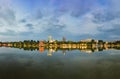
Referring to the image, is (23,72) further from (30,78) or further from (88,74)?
(88,74)

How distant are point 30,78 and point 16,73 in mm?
5206

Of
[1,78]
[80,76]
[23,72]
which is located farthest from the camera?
[23,72]

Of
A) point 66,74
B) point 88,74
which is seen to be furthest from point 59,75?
point 88,74

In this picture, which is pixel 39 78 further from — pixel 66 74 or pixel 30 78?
pixel 66 74

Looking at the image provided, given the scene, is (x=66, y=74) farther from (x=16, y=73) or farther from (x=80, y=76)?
(x=16, y=73)

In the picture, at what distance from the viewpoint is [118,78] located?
141ft

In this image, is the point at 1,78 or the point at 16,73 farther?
the point at 16,73

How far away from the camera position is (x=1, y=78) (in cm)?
4172

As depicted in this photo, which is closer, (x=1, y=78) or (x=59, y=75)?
(x=1, y=78)

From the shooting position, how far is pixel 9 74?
149 feet

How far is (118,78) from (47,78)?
10.7 meters

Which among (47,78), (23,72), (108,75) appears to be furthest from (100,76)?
(23,72)

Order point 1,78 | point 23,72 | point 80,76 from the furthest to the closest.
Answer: point 23,72 → point 80,76 → point 1,78

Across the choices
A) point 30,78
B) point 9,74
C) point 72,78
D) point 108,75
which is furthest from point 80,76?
point 9,74
